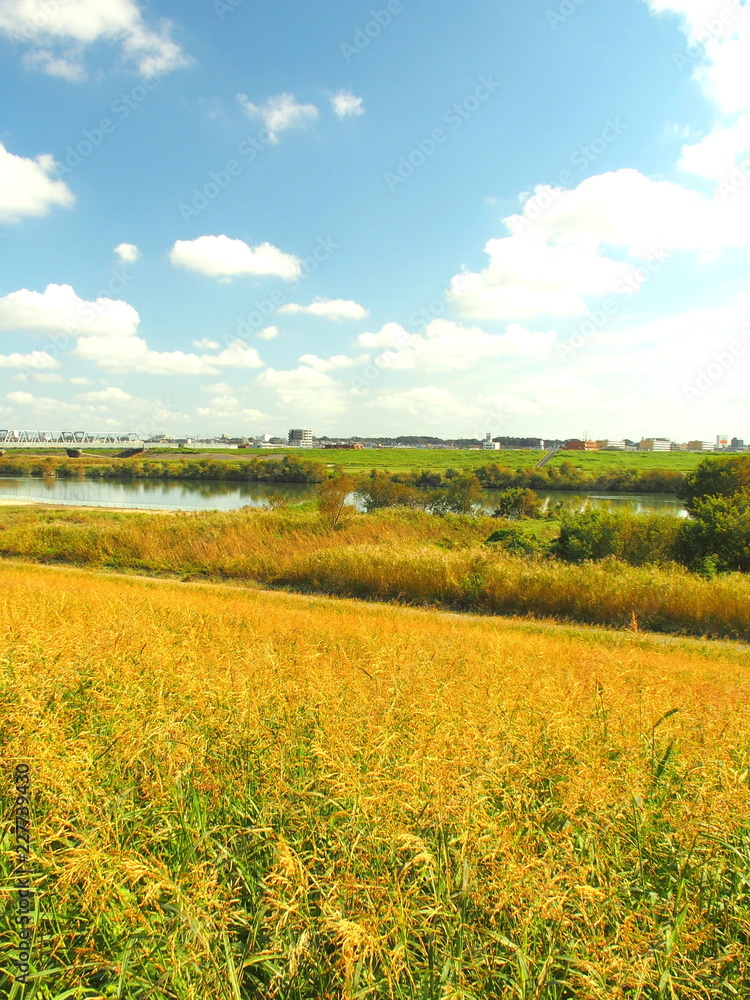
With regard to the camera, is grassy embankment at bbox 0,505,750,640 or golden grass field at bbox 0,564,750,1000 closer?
golden grass field at bbox 0,564,750,1000

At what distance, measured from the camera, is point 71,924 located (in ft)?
6.01

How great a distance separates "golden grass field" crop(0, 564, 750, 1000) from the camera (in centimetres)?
155

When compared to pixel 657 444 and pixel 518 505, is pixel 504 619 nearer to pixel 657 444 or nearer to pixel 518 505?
pixel 518 505

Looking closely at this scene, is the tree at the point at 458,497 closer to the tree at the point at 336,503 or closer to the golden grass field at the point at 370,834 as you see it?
the tree at the point at 336,503

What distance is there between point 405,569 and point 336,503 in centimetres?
1056

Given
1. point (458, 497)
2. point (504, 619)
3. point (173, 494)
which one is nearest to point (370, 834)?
point (504, 619)

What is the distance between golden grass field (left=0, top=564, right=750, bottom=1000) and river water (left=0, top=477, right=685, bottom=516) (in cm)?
4596

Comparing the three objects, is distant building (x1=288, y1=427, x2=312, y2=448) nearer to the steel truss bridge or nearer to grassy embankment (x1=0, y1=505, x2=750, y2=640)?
the steel truss bridge

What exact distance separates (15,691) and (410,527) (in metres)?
20.1

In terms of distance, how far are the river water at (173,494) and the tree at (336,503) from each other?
23.0m

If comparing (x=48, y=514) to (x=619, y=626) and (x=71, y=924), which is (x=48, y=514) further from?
(x=71, y=924)

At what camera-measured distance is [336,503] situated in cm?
2430

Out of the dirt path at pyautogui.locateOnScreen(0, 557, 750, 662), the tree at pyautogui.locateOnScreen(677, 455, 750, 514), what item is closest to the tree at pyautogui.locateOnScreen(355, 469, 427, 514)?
the tree at pyautogui.locateOnScreen(677, 455, 750, 514)

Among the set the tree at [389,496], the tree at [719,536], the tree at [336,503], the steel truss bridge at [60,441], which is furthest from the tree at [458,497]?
the steel truss bridge at [60,441]
